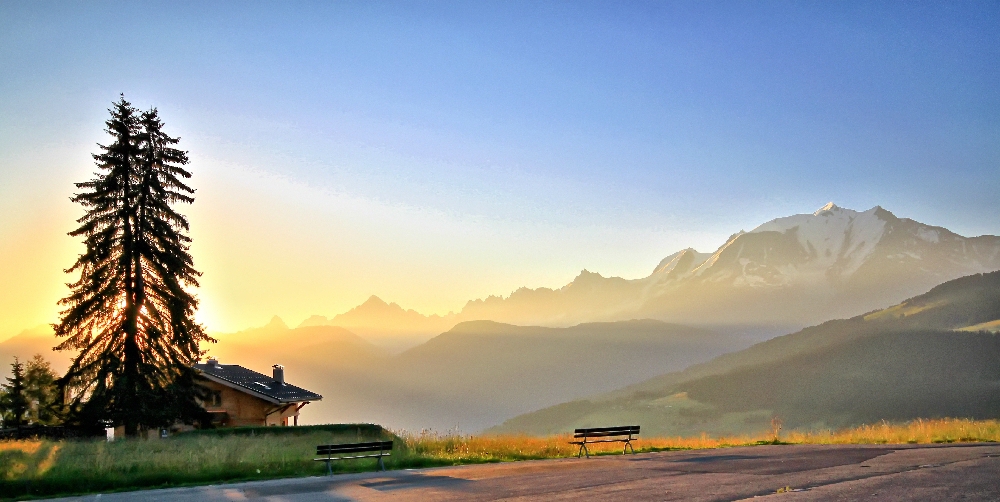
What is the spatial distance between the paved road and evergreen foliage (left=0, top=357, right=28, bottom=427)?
52725 millimetres

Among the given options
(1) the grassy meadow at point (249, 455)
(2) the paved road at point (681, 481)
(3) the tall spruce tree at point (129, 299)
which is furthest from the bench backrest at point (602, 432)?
(3) the tall spruce tree at point (129, 299)

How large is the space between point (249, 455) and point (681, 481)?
13.8 meters

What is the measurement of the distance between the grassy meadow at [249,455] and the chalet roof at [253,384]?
12239mm

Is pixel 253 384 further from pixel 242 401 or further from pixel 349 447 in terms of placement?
pixel 349 447

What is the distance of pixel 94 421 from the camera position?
115 ft

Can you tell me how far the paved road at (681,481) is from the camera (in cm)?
1525

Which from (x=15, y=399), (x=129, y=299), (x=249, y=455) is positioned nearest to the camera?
(x=249, y=455)

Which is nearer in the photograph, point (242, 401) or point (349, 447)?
point (349, 447)

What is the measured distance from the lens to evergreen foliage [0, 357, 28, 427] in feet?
206

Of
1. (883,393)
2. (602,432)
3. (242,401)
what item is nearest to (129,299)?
(242,401)

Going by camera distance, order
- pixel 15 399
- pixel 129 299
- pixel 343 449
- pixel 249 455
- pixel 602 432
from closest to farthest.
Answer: pixel 343 449 < pixel 249 455 < pixel 602 432 < pixel 129 299 < pixel 15 399

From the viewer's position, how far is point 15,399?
6338 cm

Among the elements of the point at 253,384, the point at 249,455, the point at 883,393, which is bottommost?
the point at 883,393

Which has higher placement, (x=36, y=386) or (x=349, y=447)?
(x=36, y=386)
